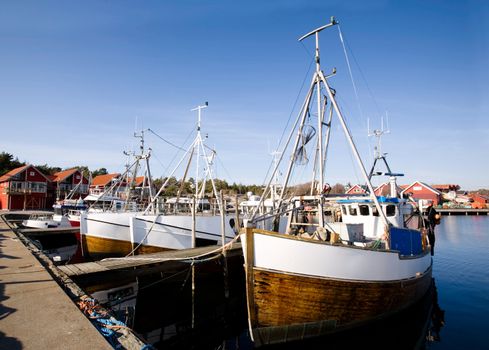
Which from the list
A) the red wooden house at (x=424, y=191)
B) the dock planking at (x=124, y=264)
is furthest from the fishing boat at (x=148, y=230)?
the red wooden house at (x=424, y=191)

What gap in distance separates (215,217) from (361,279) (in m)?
11.4

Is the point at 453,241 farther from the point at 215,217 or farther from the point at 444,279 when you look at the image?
the point at 215,217

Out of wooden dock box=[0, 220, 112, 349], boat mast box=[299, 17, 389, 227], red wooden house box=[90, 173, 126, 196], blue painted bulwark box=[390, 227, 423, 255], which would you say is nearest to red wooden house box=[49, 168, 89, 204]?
red wooden house box=[90, 173, 126, 196]

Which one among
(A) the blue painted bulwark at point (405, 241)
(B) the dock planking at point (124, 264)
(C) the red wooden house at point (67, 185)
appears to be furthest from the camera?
(C) the red wooden house at point (67, 185)

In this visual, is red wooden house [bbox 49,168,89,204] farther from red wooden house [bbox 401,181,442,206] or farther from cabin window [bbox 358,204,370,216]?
red wooden house [bbox 401,181,442,206]

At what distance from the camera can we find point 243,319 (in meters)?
12.1

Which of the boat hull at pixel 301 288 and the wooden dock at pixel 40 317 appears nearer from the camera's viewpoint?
the wooden dock at pixel 40 317

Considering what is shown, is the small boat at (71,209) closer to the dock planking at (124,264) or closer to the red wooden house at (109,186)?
the red wooden house at (109,186)

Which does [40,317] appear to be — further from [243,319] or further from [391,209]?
[391,209]

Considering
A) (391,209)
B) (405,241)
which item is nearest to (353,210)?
(391,209)

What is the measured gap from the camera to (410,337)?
10.5 meters

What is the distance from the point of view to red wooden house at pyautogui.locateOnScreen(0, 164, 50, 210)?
1997 inches

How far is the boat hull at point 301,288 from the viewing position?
27.5 ft

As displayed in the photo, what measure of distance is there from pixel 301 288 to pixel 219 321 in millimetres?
4846
